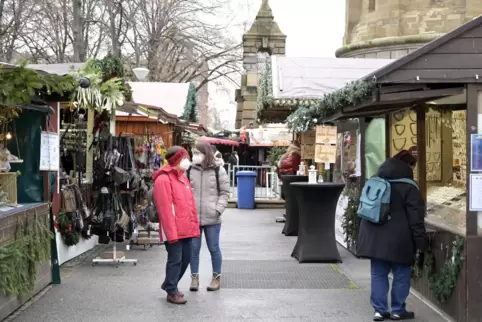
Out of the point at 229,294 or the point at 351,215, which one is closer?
the point at 229,294

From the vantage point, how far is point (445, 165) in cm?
771

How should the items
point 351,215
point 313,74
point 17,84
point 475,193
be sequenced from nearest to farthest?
1. point 17,84
2. point 475,193
3. point 351,215
4. point 313,74

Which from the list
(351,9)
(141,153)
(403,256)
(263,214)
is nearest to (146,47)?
(351,9)

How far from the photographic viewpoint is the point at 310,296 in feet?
26.1

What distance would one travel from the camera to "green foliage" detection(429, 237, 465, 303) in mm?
6340

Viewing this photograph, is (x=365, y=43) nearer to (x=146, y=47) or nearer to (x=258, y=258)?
(x=146, y=47)

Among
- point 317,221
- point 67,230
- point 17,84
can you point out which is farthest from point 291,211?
point 17,84

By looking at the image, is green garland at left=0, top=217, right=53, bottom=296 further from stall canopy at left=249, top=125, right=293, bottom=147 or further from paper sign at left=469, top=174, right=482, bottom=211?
stall canopy at left=249, top=125, right=293, bottom=147

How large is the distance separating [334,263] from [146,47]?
22.3 m

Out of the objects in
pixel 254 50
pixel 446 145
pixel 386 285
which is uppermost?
pixel 254 50

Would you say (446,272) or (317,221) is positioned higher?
(317,221)

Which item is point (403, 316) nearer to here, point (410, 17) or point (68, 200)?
point (68, 200)

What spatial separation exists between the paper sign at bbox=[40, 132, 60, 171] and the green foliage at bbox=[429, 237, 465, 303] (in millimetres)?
4495

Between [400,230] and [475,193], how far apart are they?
761mm
